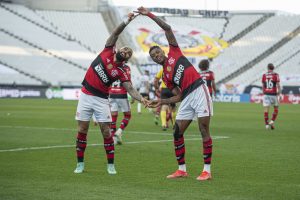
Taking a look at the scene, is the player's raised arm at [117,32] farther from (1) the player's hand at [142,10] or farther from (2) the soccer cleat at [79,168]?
(2) the soccer cleat at [79,168]

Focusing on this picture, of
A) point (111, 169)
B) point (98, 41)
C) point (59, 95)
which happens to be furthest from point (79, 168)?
point (98, 41)

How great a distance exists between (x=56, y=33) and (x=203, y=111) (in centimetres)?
6801

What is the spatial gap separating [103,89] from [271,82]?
1484 cm

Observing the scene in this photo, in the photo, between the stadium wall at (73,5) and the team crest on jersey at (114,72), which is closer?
the team crest on jersey at (114,72)

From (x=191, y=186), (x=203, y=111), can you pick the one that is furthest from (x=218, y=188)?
(x=203, y=111)

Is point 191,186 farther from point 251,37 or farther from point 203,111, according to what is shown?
point 251,37

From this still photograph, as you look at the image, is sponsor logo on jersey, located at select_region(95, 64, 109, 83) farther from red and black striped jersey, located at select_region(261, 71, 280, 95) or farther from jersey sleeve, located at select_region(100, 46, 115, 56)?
red and black striped jersey, located at select_region(261, 71, 280, 95)

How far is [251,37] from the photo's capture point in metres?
82.1

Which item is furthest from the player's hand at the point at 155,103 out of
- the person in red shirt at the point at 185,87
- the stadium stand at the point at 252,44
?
the stadium stand at the point at 252,44

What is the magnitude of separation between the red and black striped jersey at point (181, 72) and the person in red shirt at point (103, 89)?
76 centimetres

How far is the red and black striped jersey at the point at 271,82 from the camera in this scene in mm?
25578

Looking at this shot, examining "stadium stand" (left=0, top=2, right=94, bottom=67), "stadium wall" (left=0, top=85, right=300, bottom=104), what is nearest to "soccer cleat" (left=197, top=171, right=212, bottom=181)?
"stadium wall" (left=0, top=85, right=300, bottom=104)

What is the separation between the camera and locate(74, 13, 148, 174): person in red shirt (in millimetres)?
11680

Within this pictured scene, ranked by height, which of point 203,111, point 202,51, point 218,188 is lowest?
point 218,188
